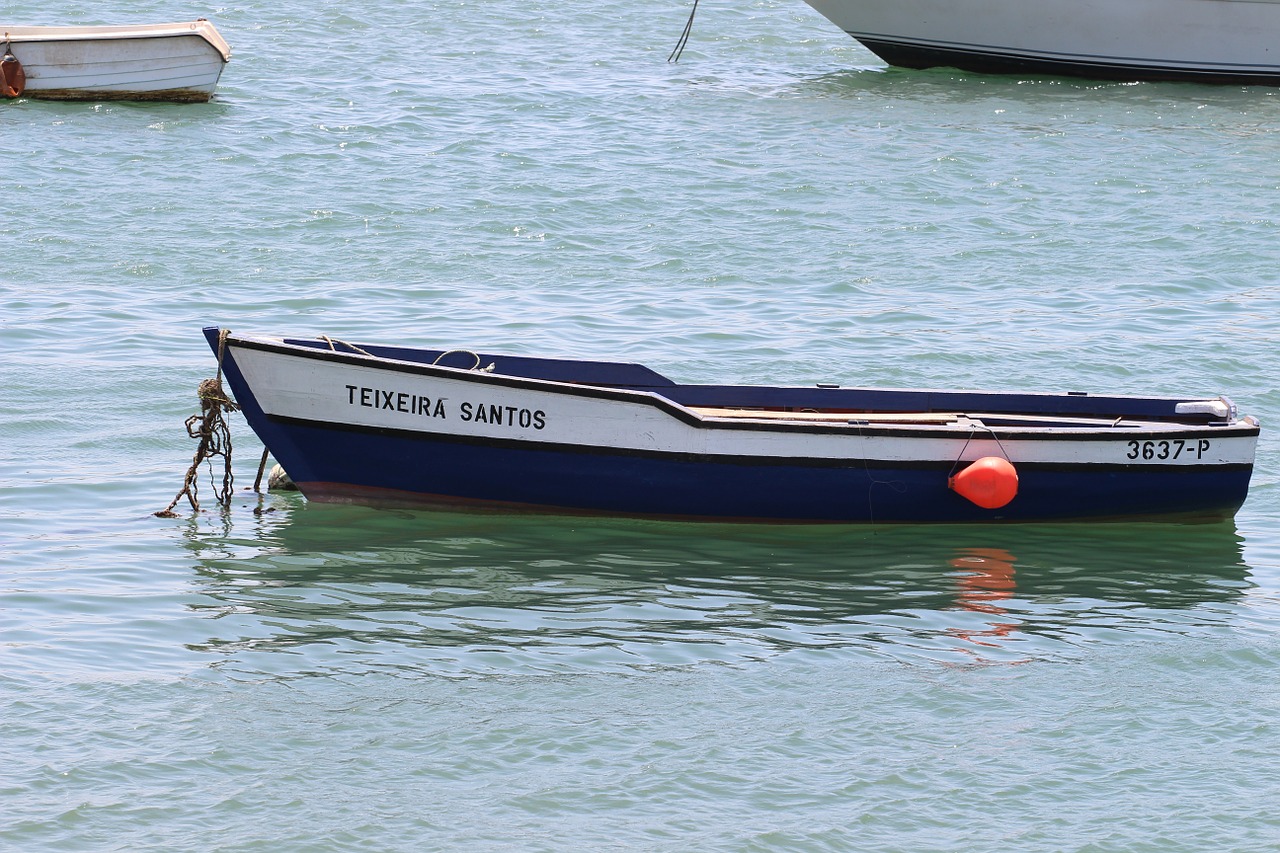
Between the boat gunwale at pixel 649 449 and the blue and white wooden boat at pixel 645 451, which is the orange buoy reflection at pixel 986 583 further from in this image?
the boat gunwale at pixel 649 449

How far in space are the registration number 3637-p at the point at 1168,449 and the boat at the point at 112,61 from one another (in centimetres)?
1381

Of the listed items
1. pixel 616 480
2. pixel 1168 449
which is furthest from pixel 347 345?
pixel 1168 449

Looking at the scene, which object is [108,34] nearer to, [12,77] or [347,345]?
[12,77]

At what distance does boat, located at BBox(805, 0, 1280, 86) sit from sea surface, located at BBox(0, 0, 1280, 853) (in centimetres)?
104

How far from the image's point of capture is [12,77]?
65.0ft

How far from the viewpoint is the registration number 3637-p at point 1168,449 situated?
9758mm

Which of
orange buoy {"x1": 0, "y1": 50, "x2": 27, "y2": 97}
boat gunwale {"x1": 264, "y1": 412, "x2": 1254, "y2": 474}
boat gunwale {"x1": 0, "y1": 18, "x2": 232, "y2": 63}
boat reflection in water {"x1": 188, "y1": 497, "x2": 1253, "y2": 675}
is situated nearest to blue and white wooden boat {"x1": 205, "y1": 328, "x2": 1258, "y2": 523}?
boat gunwale {"x1": 264, "y1": 412, "x2": 1254, "y2": 474}

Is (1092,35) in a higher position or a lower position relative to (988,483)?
higher

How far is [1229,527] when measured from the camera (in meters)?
10.0

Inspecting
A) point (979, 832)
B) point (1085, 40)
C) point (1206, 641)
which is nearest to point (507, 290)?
point (1206, 641)

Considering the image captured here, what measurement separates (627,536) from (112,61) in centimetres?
1338

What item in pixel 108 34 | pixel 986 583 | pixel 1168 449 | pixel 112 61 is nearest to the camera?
pixel 986 583

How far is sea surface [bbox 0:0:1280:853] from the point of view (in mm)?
6254

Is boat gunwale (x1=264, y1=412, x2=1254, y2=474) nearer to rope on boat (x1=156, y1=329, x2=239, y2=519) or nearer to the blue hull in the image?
the blue hull
